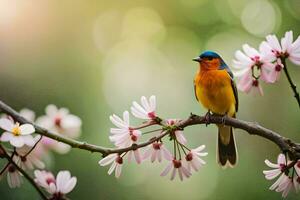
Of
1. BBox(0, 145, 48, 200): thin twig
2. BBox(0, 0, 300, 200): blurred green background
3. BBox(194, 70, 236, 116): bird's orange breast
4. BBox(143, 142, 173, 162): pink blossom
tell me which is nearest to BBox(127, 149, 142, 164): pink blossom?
BBox(143, 142, 173, 162): pink blossom

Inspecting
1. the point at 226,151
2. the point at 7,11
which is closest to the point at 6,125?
the point at 226,151

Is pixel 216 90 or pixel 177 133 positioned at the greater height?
pixel 216 90

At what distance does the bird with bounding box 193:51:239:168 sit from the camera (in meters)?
1.03

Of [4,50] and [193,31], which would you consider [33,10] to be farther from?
[193,31]

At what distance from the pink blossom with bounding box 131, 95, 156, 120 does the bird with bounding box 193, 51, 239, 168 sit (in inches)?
12.9

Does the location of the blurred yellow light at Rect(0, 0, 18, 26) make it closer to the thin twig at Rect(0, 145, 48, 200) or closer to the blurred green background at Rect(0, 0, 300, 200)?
the blurred green background at Rect(0, 0, 300, 200)

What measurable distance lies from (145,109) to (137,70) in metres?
1.63

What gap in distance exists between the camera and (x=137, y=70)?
7.63 feet

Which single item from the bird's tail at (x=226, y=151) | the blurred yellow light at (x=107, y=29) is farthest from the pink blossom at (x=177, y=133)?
the blurred yellow light at (x=107, y=29)

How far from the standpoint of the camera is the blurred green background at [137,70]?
1.82 metres

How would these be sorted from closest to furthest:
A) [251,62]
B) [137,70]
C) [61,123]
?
[251,62] < [61,123] < [137,70]

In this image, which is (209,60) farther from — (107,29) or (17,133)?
(107,29)

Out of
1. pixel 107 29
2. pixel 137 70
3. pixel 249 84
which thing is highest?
pixel 107 29

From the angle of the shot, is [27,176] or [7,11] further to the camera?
[7,11]
